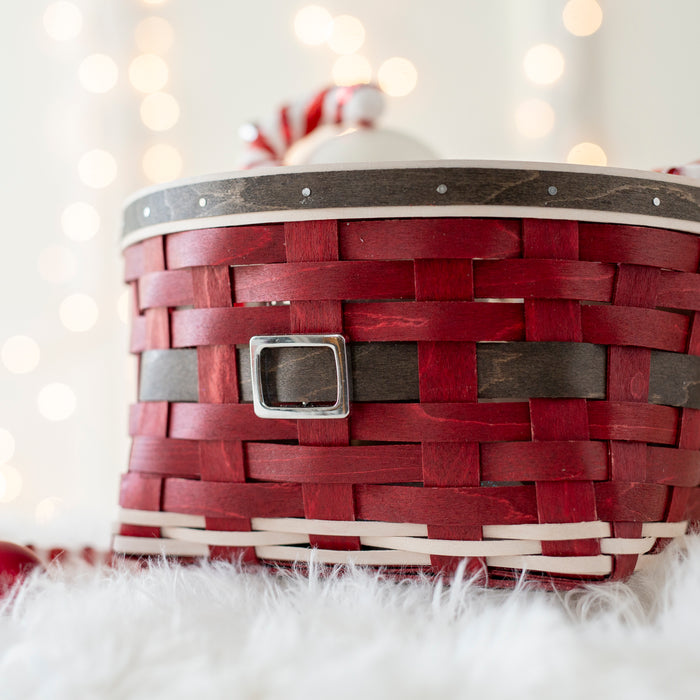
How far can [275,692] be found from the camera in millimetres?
392

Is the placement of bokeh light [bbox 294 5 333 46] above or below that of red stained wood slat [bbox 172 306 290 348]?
above

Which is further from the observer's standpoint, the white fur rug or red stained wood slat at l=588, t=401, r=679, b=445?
red stained wood slat at l=588, t=401, r=679, b=445

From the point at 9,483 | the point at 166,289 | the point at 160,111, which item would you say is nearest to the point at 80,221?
the point at 160,111

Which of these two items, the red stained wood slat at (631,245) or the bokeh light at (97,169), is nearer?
the red stained wood slat at (631,245)

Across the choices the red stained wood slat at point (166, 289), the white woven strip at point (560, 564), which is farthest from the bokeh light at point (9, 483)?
the white woven strip at point (560, 564)

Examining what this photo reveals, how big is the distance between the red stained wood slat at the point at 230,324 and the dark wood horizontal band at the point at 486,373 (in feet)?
0.05

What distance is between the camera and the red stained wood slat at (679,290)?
592mm

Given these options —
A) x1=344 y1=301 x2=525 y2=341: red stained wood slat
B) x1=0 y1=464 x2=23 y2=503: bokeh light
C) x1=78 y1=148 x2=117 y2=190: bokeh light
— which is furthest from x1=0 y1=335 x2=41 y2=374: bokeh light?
x1=344 y1=301 x2=525 y2=341: red stained wood slat

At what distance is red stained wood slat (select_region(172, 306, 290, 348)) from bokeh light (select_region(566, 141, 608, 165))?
2.47 ft

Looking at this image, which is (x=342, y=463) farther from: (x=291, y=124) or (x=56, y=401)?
(x=56, y=401)

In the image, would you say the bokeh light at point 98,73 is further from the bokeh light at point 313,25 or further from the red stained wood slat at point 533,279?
the red stained wood slat at point 533,279

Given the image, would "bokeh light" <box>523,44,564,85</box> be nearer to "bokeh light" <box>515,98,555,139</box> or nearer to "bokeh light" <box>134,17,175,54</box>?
"bokeh light" <box>515,98,555,139</box>

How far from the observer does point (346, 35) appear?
126cm

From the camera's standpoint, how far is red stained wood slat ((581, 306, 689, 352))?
0.57 metres
